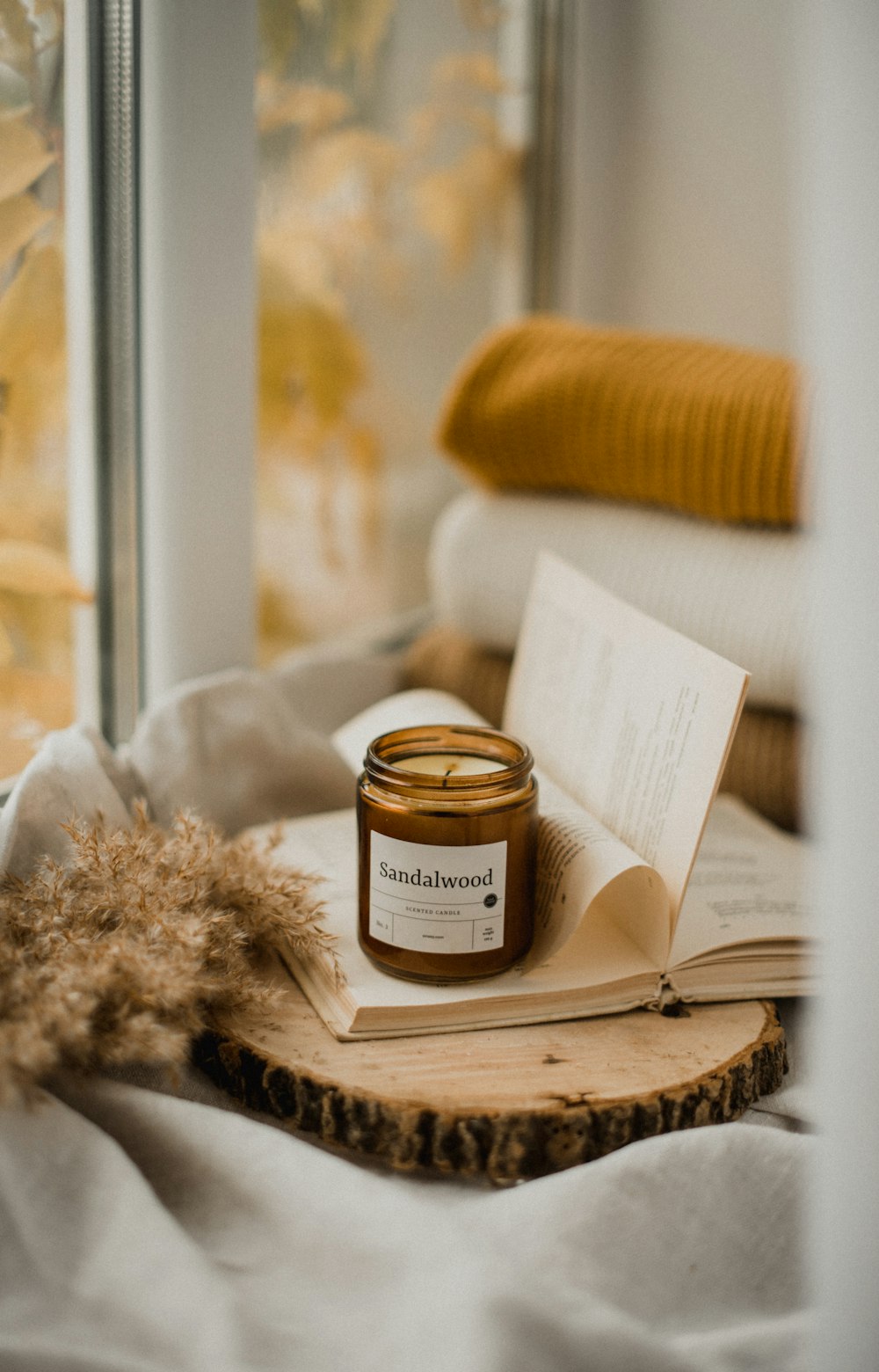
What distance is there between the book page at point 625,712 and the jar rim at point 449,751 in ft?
0.16

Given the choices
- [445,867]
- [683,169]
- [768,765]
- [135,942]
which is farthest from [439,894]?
[683,169]

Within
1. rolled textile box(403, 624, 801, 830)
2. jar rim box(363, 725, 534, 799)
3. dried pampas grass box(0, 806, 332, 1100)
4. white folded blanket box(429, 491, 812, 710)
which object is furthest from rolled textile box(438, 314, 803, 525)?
dried pampas grass box(0, 806, 332, 1100)

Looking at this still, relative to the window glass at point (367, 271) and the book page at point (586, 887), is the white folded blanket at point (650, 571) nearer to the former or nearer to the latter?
the window glass at point (367, 271)

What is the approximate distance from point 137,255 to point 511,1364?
60 centimetres

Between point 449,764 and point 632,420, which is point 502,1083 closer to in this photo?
point 449,764

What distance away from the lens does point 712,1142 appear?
444 mm

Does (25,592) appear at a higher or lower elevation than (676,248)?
lower

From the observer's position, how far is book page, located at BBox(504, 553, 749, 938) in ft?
1.63

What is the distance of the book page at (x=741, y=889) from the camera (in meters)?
0.54

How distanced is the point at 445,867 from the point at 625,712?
128 millimetres

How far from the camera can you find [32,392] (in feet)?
2.06

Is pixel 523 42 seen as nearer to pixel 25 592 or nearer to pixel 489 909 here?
pixel 25 592

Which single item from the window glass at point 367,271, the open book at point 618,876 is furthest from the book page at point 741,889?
the window glass at point 367,271

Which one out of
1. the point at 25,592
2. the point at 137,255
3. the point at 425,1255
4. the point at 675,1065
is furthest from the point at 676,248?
the point at 425,1255
